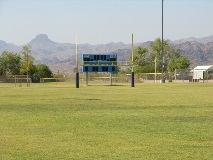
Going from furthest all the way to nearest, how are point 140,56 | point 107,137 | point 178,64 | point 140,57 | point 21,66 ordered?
point 140,57
point 140,56
point 178,64
point 21,66
point 107,137

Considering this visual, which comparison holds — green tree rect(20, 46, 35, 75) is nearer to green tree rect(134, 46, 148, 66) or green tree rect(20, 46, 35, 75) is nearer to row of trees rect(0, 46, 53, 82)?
row of trees rect(0, 46, 53, 82)

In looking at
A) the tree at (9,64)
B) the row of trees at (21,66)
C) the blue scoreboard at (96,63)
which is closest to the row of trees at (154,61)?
the row of trees at (21,66)

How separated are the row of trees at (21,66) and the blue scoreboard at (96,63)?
3848 centimetres

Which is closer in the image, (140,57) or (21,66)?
(21,66)

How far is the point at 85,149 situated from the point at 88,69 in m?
46.2

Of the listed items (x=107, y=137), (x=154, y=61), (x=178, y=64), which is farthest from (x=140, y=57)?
(x=107, y=137)

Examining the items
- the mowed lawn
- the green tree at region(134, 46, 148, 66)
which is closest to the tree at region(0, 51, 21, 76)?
the green tree at region(134, 46, 148, 66)

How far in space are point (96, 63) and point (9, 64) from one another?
50.1m

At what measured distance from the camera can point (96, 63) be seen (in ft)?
183

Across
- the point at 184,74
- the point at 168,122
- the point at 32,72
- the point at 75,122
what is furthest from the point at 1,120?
the point at 32,72

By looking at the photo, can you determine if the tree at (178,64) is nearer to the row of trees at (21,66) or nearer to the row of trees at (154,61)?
Result: the row of trees at (154,61)

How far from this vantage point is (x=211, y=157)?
8.89m

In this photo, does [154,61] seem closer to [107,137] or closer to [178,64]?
[178,64]

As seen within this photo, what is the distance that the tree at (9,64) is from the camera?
102 metres
